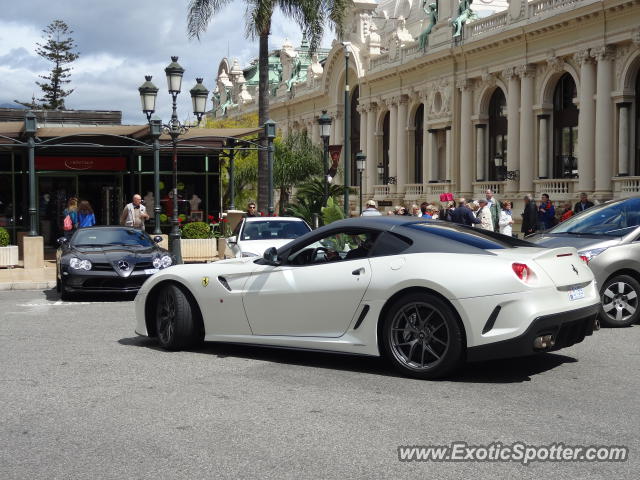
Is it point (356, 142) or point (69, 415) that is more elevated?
point (356, 142)

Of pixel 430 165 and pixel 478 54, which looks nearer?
pixel 478 54

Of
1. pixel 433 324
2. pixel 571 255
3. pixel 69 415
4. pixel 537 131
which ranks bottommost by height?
pixel 69 415

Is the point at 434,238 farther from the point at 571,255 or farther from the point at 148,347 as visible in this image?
the point at 148,347

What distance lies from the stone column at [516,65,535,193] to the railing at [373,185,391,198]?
548 inches

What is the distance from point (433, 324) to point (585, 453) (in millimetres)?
2324

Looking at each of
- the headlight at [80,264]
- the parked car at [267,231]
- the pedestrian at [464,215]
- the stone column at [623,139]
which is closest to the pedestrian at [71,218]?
the parked car at [267,231]

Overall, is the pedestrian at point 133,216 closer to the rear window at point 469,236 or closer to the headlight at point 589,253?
the headlight at point 589,253

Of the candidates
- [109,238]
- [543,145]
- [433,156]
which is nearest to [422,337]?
[109,238]

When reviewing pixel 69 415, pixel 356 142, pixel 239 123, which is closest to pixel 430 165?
pixel 356 142

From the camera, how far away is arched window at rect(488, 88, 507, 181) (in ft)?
138

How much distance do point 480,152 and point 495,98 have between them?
2690 millimetres

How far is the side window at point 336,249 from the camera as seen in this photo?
27.1 feet

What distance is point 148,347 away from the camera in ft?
32.0

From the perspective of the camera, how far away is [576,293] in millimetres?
7777
